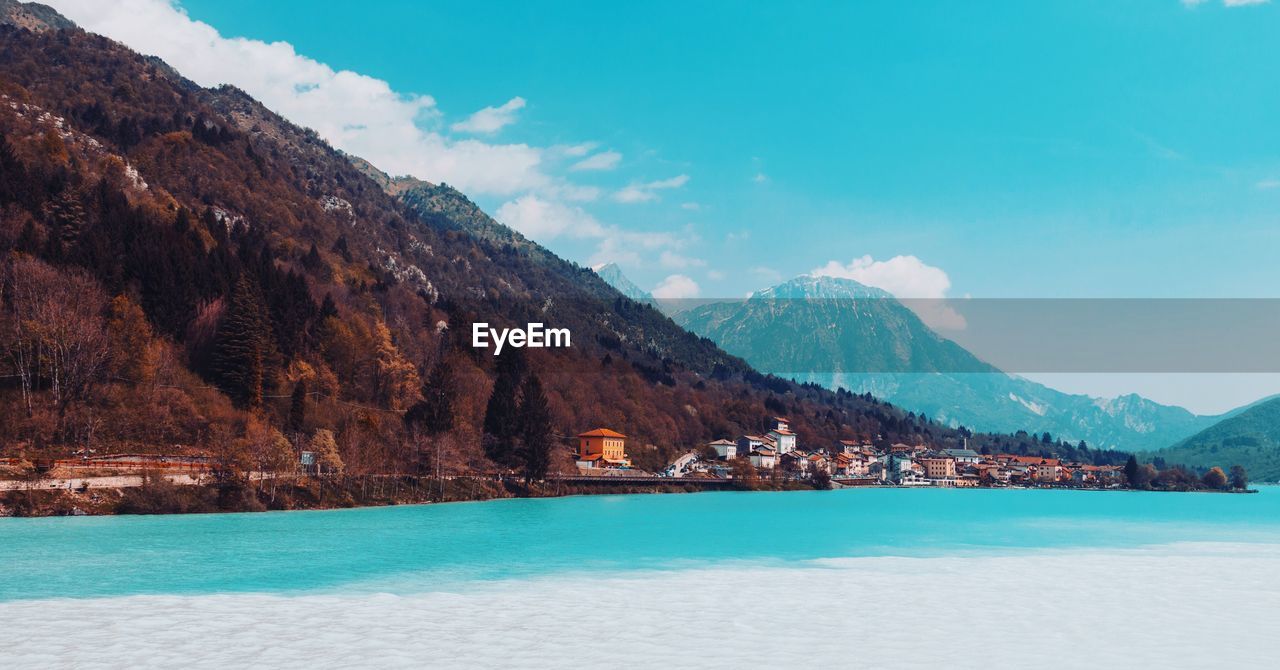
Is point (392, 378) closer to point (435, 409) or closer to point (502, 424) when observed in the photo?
point (435, 409)

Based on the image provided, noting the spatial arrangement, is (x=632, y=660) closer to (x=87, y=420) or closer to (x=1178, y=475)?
(x=87, y=420)

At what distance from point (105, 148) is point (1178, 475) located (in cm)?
20927

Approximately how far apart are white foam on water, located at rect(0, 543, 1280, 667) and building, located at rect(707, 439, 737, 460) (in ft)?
360

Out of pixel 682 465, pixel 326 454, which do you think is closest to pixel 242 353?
pixel 326 454

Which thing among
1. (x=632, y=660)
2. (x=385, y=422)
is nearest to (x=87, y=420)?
(x=385, y=422)

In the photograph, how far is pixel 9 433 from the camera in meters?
52.8

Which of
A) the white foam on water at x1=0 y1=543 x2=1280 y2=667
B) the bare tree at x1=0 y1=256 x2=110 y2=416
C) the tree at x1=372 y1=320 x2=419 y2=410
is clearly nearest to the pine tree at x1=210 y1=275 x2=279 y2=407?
the bare tree at x1=0 y1=256 x2=110 y2=416

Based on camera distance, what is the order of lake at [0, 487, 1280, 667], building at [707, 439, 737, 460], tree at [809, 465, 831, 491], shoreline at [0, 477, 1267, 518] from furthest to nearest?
building at [707, 439, 737, 460] → tree at [809, 465, 831, 491] → shoreline at [0, 477, 1267, 518] → lake at [0, 487, 1280, 667]

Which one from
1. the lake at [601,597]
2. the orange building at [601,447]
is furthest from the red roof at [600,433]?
the lake at [601,597]

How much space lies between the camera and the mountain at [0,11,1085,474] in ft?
194

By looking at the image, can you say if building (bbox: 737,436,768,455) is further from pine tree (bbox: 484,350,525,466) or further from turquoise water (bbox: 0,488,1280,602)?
turquoise water (bbox: 0,488,1280,602)

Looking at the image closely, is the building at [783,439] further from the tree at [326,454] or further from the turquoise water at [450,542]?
the tree at [326,454]

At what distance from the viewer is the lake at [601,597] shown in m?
18.5

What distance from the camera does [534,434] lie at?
3524 inches
